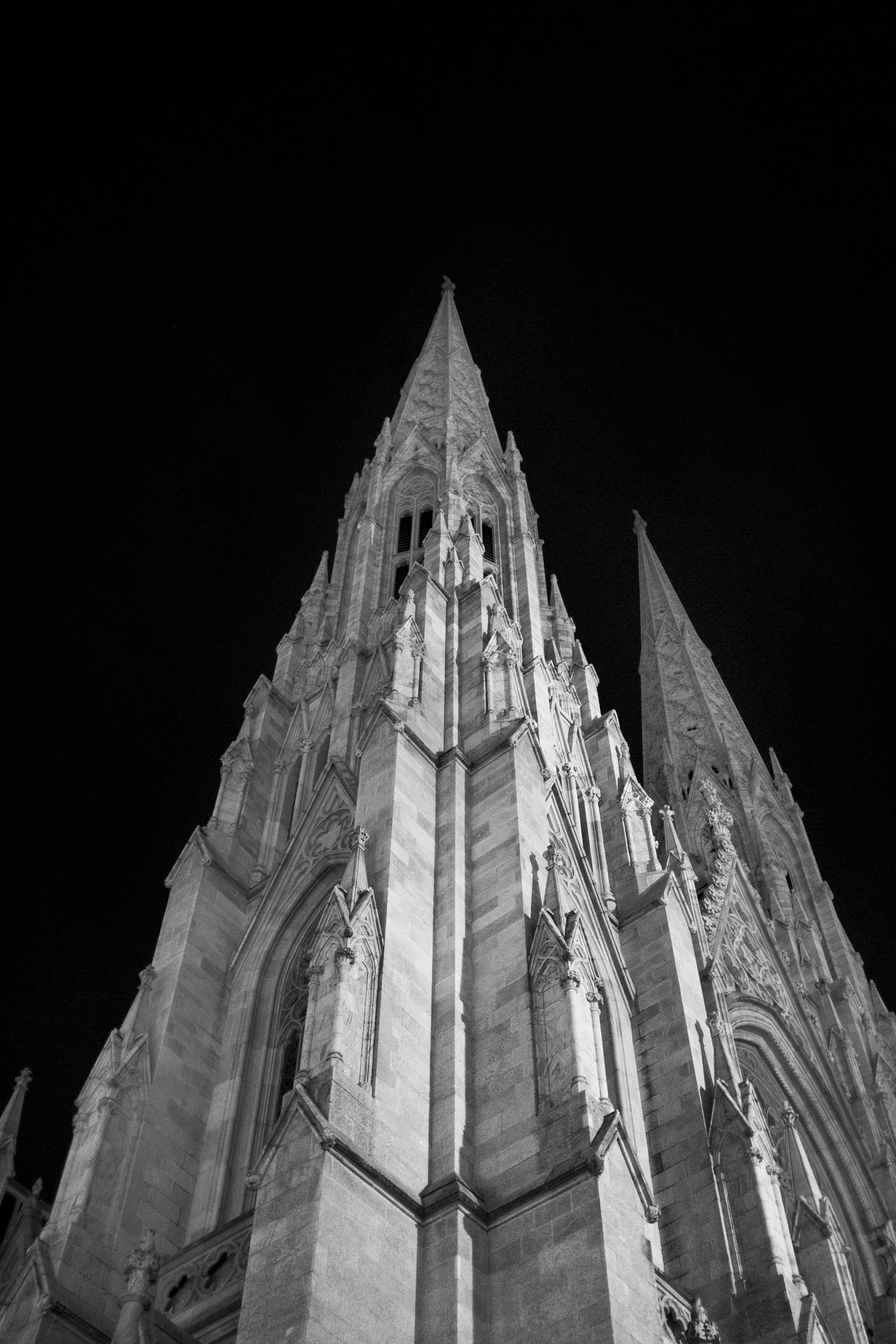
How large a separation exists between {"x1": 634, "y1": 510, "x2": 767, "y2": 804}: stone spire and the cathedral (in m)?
8.47

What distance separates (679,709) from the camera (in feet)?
152

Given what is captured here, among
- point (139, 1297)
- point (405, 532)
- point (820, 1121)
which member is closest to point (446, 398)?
point (405, 532)

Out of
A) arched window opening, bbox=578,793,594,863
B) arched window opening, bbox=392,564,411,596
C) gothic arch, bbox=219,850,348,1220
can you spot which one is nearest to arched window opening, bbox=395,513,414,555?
arched window opening, bbox=392,564,411,596

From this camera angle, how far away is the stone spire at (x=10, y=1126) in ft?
84.0

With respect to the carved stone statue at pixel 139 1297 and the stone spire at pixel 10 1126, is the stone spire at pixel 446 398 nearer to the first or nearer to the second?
the stone spire at pixel 10 1126

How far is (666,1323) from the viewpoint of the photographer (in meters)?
14.9

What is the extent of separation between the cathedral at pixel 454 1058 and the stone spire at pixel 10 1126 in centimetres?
11

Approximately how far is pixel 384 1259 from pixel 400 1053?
279 centimetres

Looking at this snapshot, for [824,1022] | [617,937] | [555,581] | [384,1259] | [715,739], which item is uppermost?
[715,739]

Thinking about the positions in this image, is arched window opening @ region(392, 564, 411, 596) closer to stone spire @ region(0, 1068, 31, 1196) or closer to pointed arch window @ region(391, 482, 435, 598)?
pointed arch window @ region(391, 482, 435, 598)

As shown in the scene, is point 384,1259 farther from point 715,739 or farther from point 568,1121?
point 715,739

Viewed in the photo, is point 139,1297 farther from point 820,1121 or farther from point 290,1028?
point 820,1121

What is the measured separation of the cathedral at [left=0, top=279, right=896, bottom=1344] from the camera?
527 inches

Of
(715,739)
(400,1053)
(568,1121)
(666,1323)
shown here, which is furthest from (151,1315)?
(715,739)
